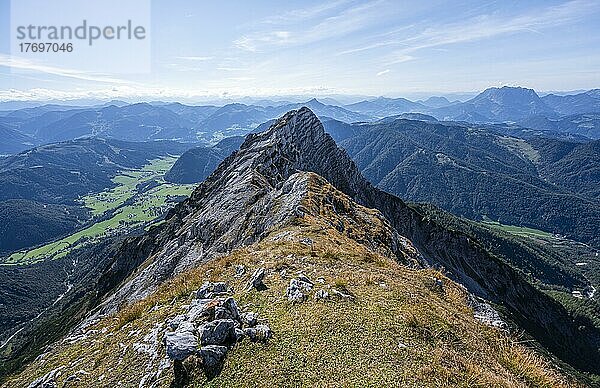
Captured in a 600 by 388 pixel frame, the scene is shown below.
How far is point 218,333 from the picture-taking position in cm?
1711

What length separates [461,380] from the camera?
48.5ft

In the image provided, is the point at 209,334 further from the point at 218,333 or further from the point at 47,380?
the point at 47,380

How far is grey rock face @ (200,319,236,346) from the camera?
16875mm

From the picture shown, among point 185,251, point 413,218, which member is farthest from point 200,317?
point 413,218

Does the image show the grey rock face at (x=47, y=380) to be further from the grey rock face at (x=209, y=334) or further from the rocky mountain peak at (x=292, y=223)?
the rocky mountain peak at (x=292, y=223)

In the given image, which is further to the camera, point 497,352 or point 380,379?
point 497,352

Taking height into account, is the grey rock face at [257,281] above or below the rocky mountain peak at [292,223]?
above

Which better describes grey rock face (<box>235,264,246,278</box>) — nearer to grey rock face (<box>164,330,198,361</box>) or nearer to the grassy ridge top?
the grassy ridge top

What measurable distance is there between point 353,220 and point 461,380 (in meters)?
40.9

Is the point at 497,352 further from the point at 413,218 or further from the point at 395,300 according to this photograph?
the point at 413,218

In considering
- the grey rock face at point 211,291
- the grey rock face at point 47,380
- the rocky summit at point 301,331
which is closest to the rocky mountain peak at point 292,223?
the rocky summit at point 301,331

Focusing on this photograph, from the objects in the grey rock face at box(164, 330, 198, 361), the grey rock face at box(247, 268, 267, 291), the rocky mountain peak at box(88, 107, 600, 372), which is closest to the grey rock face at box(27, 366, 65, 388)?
the grey rock face at box(164, 330, 198, 361)

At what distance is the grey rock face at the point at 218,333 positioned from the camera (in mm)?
16875

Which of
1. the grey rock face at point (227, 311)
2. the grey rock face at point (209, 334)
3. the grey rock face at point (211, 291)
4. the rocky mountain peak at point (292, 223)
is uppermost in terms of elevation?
the grey rock face at point (227, 311)
